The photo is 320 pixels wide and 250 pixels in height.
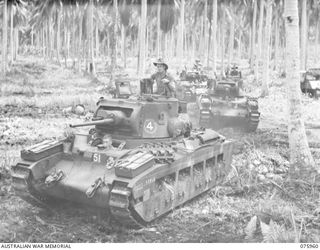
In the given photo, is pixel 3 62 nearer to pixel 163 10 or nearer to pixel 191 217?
pixel 191 217

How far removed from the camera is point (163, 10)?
2367 centimetres

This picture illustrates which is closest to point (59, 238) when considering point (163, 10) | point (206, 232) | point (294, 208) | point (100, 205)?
point (100, 205)

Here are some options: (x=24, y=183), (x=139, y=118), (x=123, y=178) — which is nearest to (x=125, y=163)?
(x=123, y=178)

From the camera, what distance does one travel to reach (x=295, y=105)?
369 inches

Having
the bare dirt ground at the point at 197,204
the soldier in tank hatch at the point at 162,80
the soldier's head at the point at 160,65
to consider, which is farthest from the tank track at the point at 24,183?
the soldier's head at the point at 160,65

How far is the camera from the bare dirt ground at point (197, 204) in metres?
7.30

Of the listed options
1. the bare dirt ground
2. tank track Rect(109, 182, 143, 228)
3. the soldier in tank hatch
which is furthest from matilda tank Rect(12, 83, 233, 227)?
the soldier in tank hatch

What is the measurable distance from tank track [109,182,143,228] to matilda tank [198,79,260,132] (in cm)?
756

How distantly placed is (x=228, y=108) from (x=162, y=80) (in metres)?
5.13

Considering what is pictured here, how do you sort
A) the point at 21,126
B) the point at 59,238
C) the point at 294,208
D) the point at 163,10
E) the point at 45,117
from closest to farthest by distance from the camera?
the point at 59,238 < the point at 294,208 < the point at 21,126 < the point at 45,117 < the point at 163,10

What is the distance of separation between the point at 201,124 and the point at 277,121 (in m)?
2.24

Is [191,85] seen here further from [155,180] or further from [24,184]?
[24,184]

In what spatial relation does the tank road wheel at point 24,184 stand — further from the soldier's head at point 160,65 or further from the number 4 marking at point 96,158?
the soldier's head at point 160,65

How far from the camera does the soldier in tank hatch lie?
997 centimetres
